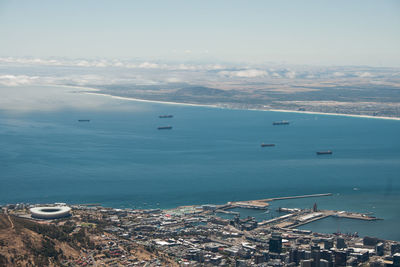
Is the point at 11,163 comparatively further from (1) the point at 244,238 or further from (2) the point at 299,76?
(2) the point at 299,76

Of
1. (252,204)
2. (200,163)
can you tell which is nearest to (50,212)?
(252,204)

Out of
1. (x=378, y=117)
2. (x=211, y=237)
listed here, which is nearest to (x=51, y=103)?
(x=378, y=117)

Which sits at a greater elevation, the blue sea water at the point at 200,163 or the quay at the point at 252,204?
the blue sea water at the point at 200,163

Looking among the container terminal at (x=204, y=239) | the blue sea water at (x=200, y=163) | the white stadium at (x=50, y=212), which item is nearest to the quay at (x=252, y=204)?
the container terminal at (x=204, y=239)

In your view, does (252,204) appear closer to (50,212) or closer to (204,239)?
(204,239)

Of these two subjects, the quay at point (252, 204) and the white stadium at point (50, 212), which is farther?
the quay at point (252, 204)

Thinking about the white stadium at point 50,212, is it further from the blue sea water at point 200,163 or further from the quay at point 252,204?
the quay at point 252,204

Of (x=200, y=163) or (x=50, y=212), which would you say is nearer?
(x=50, y=212)

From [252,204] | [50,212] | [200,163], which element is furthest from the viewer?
[200,163]

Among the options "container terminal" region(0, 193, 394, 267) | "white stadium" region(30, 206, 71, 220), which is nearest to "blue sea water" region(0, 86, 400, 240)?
"container terminal" region(0, 193, 394, 267)
